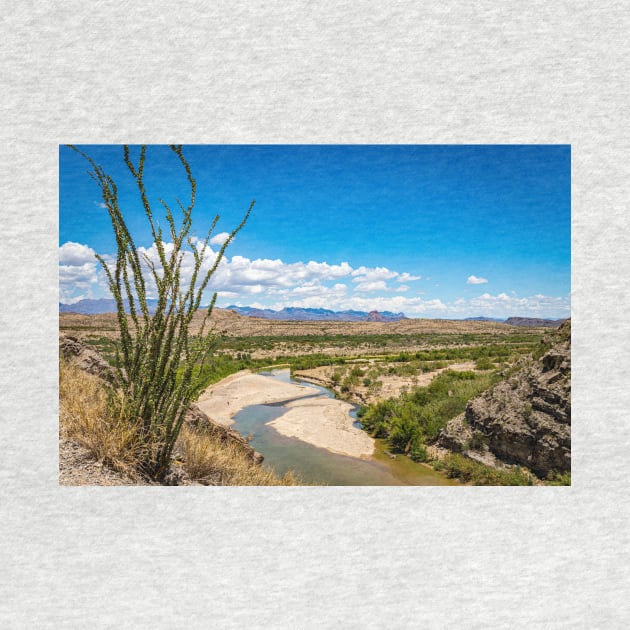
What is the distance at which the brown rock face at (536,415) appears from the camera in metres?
3.67

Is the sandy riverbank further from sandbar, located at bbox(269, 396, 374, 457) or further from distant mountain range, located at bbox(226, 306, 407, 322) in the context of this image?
distant mountain range, located at bbox(226, 306, 407, 322)

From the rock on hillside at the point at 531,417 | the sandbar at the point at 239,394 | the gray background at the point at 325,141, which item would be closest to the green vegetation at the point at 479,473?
the rock on hillside at the point at 531,417

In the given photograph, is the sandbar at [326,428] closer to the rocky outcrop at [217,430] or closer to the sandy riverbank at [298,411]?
the sandy riverbank at [298,411]

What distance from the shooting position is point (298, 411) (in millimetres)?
7242

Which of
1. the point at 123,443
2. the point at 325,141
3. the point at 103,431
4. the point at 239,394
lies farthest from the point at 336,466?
the point at 239,394

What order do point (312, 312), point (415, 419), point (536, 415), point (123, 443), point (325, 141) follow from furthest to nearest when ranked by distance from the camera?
point (312, 312) < point (415, 419) < point (536, 415) < point (325, 141) < point (123, 443)

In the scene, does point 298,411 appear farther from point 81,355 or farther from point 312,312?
point 81,355

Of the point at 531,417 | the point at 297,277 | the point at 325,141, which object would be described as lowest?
the point at 531,417

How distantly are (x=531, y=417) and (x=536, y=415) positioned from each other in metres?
0.06

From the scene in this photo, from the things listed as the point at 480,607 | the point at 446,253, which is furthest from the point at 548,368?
the point at 480,607

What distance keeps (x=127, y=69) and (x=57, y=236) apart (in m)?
1.32

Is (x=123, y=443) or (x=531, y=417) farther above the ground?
(x=123, y=443)

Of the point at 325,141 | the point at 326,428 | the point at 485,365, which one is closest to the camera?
the point at 325,141

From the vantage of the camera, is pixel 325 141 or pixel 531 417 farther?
pixel 531 417
